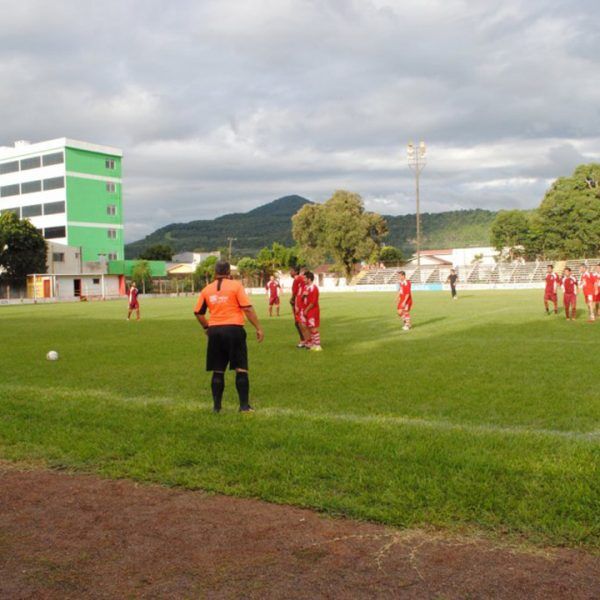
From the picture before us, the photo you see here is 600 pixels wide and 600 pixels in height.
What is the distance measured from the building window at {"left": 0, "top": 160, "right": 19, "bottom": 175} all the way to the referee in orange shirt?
7722 centimetres

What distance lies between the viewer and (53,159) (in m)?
72.2

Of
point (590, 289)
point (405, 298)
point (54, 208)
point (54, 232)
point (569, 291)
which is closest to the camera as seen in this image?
point (405, 298)

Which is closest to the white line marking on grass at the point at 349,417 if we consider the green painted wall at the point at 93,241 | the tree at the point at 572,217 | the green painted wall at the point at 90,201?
the green painted wall at the point at 93,241

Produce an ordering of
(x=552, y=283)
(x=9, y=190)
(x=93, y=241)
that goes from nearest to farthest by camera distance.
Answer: (x=552, y=283) → (x=93, y=241) → (x=9, y=190)

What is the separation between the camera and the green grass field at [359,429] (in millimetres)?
4715

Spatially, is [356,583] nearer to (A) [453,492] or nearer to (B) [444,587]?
(B) [444,587]

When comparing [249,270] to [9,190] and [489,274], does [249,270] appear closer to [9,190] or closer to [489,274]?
[9,190]

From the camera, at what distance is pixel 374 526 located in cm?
437

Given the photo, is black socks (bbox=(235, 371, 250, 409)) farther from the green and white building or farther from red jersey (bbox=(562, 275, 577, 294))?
the green and white building

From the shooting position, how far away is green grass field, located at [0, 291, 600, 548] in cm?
471

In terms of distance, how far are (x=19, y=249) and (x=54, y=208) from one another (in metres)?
13.1

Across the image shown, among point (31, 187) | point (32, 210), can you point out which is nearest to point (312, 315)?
point (32, 210)

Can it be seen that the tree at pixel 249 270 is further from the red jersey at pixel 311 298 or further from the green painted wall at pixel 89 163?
the red jersey at pixel 311 298

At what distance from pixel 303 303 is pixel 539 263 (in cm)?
6452
